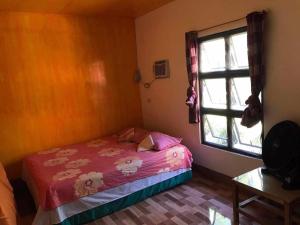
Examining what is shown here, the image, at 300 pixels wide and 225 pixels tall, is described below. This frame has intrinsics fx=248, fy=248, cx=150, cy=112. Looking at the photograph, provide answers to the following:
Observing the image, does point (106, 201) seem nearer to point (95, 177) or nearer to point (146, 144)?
point (95, 177)

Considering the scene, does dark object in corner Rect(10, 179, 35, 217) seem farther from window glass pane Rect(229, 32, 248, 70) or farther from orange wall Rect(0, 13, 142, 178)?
window glass pane Rect(229, 32, 248, 70)

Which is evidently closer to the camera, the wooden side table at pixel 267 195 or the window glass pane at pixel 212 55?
the wooden side table at pixel 267 195

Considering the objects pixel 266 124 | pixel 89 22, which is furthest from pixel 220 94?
pixel 89 22

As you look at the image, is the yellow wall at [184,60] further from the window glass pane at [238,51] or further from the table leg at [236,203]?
the table leg at [236,203]

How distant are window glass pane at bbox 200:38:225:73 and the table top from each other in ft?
4.27

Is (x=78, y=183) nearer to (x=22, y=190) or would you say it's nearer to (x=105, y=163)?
(x=105, y=163)

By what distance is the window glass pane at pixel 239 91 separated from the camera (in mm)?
2672

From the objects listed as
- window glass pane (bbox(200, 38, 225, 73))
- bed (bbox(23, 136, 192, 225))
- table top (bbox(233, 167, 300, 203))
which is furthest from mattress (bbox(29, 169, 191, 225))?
window glass pane (bbox(200, 38, 225, 73))

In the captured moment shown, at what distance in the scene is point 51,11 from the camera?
3383 millimetres

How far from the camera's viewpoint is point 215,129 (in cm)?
A: 319

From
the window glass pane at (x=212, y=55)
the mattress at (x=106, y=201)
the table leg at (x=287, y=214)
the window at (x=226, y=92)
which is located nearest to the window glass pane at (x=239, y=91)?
the window at (x=226, y=92)

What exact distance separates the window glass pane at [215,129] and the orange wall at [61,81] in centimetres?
148

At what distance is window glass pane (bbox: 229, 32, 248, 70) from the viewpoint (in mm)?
2637

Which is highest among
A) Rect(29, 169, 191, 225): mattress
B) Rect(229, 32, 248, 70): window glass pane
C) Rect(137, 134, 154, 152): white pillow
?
Rect(229, 32, 248, 70): window glass pane
